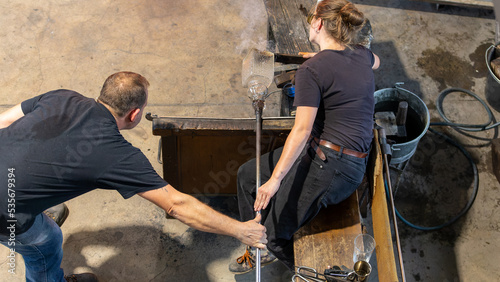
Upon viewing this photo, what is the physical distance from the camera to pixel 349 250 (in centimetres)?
262

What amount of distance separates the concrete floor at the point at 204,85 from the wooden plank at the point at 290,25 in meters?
0.73

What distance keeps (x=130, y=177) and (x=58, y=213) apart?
1.50 meters

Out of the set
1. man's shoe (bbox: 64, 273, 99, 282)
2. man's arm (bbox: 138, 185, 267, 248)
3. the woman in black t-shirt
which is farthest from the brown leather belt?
man's shoe (bbox: 64, 273, 99, 282)

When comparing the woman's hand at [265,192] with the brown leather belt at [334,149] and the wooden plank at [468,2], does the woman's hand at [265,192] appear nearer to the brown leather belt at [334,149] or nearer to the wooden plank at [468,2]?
the brown leather belt at [334,149]

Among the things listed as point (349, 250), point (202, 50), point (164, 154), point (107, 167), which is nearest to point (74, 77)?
point (202, 50)

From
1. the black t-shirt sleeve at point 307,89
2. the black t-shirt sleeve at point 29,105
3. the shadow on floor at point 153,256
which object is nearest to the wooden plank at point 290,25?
the black t-shirt sleeve at point 307,89

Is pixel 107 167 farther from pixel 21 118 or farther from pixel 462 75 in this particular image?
pixel 462 75

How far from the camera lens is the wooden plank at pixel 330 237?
259 centimetres

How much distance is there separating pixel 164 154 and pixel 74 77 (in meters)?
1.76

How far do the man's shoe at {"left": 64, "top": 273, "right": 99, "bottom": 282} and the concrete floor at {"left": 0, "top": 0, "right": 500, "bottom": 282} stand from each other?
5.1 inches

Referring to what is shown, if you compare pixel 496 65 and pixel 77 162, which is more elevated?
pixel 496 65

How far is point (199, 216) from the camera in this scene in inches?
90.0

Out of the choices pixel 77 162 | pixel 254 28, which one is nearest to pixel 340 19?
pixel 77 162

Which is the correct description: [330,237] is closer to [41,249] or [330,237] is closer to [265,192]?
[265,192]
